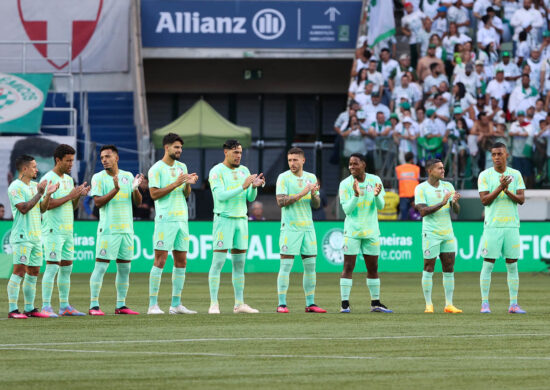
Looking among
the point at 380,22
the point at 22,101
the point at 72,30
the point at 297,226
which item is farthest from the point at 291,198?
the point at 72,30

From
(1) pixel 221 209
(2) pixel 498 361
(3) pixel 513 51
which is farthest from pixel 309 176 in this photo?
(3) pixel 513 51

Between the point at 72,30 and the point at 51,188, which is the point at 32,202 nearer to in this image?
the point at 51,188

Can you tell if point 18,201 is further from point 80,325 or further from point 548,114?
point 548,114

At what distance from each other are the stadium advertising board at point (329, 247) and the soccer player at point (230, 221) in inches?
473

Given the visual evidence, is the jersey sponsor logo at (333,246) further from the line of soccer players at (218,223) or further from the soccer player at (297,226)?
the soccer player at (297,226)

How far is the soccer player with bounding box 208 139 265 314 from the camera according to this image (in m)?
16.8

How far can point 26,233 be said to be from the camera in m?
16.0

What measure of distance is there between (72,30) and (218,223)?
2294 cm

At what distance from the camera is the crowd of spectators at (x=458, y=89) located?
3020 cm

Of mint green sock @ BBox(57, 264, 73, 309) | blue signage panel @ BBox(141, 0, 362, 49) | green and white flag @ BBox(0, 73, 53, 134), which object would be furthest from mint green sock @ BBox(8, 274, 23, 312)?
blue signage panel @ BBox(141, 0, 362, 49)

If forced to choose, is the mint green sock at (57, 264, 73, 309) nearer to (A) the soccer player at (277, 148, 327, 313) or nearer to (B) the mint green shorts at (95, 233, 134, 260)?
(B) the mint green shorts at (95, 233, 134, 260)

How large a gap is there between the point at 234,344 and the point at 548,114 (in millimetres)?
21764

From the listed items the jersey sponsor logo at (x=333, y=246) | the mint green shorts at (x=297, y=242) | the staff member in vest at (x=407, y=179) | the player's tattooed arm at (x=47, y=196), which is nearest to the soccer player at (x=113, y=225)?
the player's tattooed arm at (x=47, y=196)

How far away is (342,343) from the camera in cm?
1251
